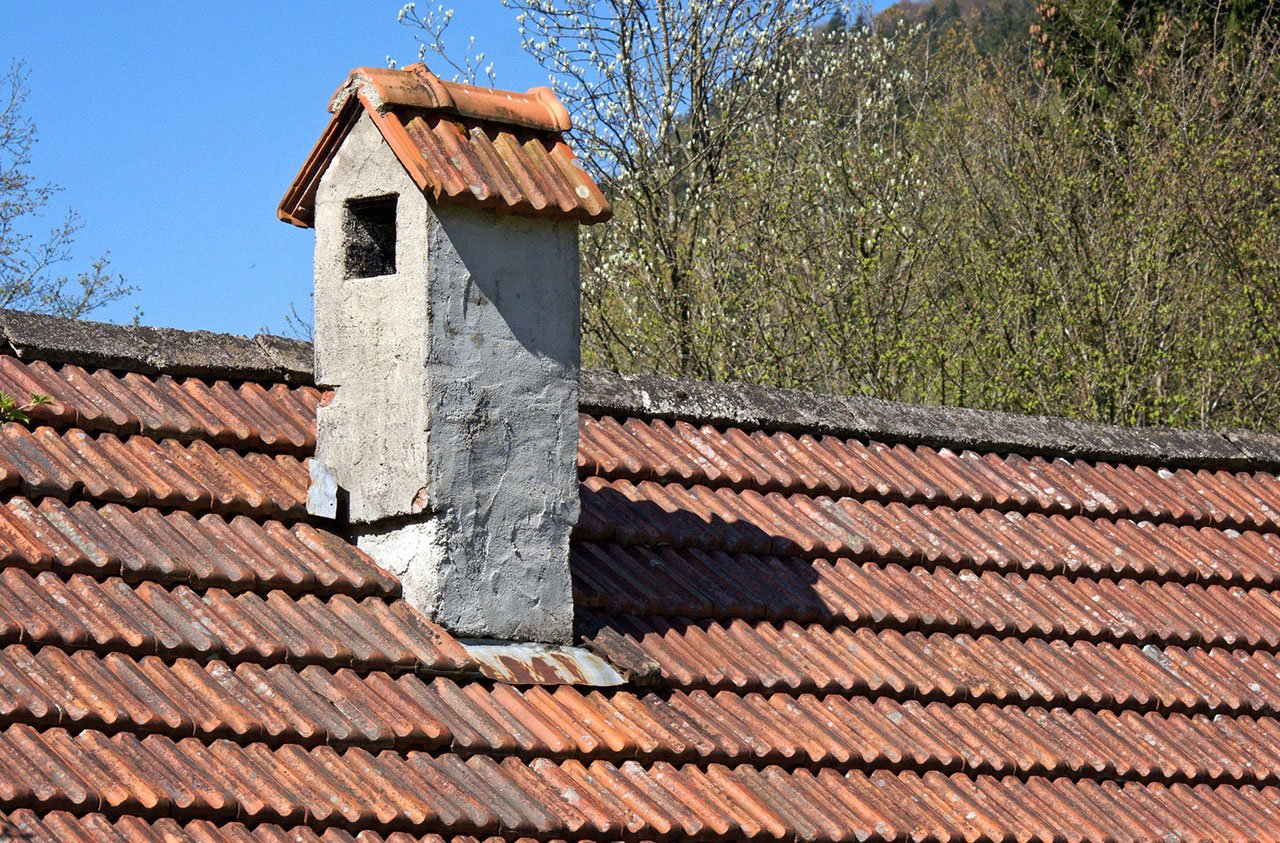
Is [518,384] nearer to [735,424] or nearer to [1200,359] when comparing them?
[735,424]

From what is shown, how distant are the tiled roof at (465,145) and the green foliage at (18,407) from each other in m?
1.13

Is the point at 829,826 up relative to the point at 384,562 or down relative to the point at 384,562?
down

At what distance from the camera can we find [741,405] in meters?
7.15

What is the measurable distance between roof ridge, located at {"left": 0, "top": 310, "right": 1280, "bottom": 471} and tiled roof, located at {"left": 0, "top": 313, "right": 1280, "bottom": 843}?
21 millimetres

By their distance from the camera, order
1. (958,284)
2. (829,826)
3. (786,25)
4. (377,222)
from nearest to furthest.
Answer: (829,826) → (377,222) → (958,284) → (786,25)

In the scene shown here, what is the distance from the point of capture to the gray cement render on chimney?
17.4 ft

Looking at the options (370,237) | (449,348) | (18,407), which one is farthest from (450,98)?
(18,407)

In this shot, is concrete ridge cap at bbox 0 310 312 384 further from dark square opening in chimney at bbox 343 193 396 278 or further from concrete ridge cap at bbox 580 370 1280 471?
concrete ridge cap at bbox 580 370 1280 471

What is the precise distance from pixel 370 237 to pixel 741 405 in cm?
201

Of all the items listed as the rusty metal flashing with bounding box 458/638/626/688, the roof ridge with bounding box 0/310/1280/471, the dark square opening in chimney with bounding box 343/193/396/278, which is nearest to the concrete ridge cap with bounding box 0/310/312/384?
the roof ridge with bounding box 0/310/1280/471

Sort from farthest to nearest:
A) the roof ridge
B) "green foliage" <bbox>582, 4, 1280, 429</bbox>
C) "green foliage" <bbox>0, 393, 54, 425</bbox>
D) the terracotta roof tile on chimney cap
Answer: "green foliage" <bbox>582, 4, 1280, 429</bbox> → the roof ridge → the terracotta roof tile on chimney cap → "green foliage" <bbox>0, 393, 54, 425</bbox>

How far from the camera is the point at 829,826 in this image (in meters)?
5.22

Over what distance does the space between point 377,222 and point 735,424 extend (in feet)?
6.50

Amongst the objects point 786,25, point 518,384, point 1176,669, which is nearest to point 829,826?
point 518,384
